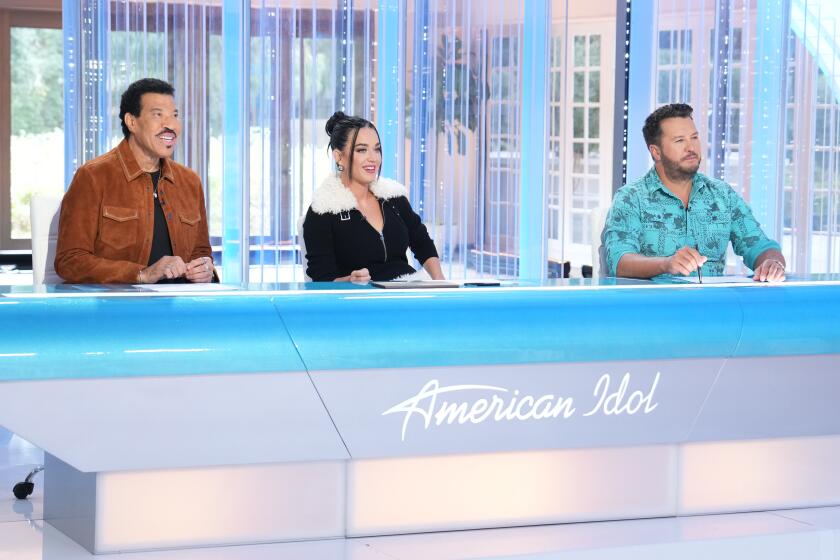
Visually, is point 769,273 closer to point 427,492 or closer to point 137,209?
point 427,492

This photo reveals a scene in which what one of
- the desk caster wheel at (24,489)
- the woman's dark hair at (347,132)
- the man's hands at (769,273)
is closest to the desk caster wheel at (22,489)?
the desk caster wheel at (24,489)

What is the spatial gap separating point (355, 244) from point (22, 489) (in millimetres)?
1260

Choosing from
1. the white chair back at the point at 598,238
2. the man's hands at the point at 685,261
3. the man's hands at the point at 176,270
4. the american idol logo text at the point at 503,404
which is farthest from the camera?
the white chair back at the point at 598,238

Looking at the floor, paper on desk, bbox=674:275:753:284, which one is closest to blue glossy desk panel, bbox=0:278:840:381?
paper on desk, bbox=674:275:753:284

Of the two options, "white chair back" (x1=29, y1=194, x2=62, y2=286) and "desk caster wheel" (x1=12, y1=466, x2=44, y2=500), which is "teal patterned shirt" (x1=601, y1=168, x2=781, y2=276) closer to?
"white chair back" (x1=29, y1=194, x2=62, y2=286)

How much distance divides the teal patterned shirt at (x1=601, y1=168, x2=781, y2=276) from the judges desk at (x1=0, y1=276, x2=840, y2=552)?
64 centimetres

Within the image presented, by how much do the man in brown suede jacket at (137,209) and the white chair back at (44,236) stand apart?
0.11 m

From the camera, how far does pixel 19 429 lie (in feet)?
8.42

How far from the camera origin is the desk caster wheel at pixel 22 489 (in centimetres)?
343

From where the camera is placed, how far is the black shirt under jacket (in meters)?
3.78

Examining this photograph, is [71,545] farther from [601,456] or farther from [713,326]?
[713,326]

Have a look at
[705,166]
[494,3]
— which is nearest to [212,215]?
[494,3]

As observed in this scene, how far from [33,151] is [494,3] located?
6157mm

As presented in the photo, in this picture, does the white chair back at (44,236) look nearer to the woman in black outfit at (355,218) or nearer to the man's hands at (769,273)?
the woman in black outfit at (355,218)
